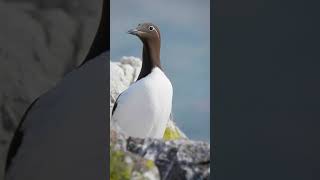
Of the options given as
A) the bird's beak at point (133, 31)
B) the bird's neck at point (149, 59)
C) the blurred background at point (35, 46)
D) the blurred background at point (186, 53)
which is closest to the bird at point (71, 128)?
the blurred background at point (35, 46)

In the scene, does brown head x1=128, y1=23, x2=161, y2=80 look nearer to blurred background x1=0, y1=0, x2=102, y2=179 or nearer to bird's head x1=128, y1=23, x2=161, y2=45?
Answer: bird's head x1=128, y1=23, x2=161, y2=45

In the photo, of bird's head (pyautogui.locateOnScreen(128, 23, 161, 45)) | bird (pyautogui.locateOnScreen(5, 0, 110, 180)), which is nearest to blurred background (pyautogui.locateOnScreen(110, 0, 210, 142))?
bird's head (pyautogui.locateOnScreen(128, 23, 161, 45))

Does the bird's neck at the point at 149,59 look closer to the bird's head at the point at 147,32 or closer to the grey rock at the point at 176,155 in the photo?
the bird's head at the point at 147,32

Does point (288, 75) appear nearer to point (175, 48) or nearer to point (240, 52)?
point (240, 52)

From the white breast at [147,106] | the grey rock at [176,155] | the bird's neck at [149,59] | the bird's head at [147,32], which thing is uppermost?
the bird's head at [147,32]

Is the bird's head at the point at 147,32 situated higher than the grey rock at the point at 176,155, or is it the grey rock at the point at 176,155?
the bird's head at the point at 147,32

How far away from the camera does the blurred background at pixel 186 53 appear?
5.01 metres

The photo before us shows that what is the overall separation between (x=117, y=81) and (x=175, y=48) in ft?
1.79

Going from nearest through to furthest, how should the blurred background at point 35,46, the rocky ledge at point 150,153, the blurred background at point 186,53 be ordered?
the blurred background at point 35,46 < the rocky ledge at point 150,153 < the blurred background at point 186,53

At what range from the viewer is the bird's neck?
491 centimetres

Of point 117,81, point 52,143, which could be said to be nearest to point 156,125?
point 117,81

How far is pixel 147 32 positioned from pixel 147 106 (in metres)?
0.53

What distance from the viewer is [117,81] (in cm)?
478

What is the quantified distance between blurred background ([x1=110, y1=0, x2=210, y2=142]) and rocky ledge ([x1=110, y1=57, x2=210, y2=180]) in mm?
99
